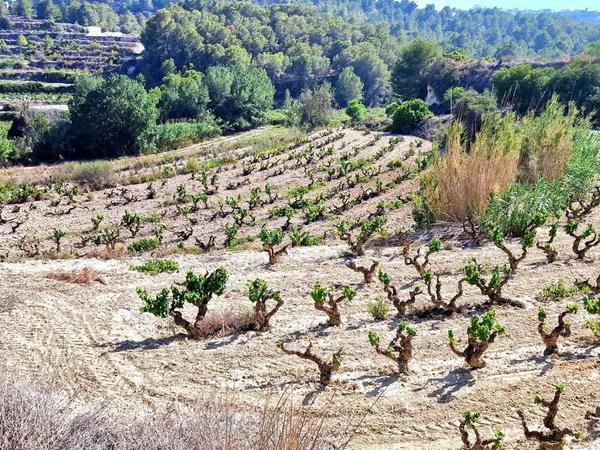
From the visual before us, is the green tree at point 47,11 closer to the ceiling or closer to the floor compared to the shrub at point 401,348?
closer to the ceiling

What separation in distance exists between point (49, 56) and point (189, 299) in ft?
301

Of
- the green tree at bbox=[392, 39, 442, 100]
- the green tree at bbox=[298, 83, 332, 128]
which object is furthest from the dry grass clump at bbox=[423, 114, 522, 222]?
the green tree at bbox=[392, 39, 442, 100]

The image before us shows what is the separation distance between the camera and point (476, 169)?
12.0 meters

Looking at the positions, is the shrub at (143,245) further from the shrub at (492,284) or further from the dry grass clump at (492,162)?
the shrub at (492,284)

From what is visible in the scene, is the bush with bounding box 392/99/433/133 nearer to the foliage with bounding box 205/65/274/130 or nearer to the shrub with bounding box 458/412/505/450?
the foliage with bounding box 205/65/274/130

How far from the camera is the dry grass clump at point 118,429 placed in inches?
154

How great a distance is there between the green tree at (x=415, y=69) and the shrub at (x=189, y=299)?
5209 centimetres

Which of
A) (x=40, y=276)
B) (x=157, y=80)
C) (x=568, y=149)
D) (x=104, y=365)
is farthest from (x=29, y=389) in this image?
(x=157, y=80)

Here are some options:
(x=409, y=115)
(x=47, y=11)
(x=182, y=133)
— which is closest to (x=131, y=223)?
(x=182, y=133)

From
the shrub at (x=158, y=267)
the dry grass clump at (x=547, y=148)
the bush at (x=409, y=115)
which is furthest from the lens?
the bush at (x=409, y=115)

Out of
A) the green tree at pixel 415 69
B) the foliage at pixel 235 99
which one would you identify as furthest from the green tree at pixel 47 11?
the green tree at pixel 415 69

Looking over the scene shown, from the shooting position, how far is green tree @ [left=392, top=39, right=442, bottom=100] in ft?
188

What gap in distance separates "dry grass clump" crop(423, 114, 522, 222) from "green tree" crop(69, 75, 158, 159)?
26996 millimetres

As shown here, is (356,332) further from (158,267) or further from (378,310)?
(158,267)
